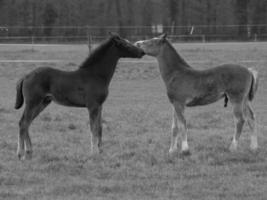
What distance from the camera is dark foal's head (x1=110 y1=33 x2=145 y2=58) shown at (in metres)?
10.5

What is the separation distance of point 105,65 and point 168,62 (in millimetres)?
1131

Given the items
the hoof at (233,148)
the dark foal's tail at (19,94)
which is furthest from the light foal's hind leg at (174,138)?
the dark foal's tail at (19,94)

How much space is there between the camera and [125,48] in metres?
10.6

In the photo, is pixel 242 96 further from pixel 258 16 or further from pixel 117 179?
pixel 258 16

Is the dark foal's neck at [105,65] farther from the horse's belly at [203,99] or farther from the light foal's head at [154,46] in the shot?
the horse's belly at [203,99]

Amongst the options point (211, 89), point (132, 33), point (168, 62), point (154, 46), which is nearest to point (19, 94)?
point (154, 46)

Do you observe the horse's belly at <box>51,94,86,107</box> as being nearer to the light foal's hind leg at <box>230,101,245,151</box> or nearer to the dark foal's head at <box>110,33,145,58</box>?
the dark foal's head at <box>110,33,145,58</box>

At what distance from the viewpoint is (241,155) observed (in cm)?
993

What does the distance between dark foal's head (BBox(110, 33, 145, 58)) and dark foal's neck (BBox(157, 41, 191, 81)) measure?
16.7 inches

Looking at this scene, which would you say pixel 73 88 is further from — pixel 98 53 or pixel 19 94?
pixel 19 94

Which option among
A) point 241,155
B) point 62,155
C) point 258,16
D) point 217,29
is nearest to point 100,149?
point 62,155

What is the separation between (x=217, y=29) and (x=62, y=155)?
1735 inches

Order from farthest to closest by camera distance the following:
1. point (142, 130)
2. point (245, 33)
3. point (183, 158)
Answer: point (245, 33)
point (142, 130)
point (183, 158)

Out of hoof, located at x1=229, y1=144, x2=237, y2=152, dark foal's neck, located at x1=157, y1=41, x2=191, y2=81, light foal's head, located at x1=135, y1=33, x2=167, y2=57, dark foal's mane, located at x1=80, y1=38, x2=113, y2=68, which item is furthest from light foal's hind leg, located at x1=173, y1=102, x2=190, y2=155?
dark foal's mane, located at x1=80, y1=38, x2=113, y2=68
